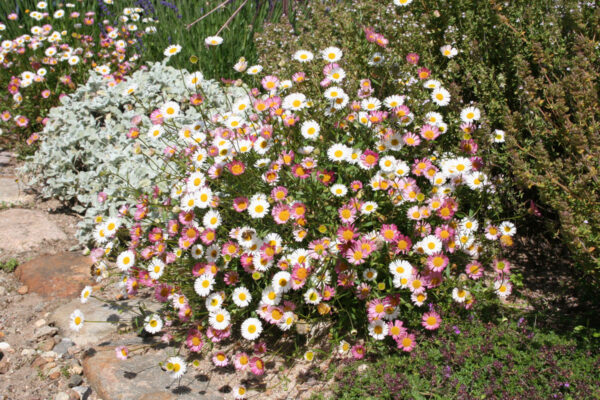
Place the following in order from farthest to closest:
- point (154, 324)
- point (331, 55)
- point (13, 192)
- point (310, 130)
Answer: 1. point (13, 192)
2. point (331, 55)
3. point (310, 130)
4. point (154, 324)

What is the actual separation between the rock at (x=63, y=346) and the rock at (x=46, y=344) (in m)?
0.03

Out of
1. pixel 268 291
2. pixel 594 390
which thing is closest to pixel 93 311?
pixel 268 291

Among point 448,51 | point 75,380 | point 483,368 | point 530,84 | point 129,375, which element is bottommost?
point 75,380

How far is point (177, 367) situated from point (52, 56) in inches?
158

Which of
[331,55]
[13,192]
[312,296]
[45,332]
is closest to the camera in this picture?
[312,296]

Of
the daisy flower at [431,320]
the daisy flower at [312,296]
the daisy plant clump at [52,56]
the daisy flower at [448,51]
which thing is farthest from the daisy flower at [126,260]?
the daisy plant clump at [52,56]

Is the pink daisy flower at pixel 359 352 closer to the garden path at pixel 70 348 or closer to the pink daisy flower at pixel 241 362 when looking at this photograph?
the garden path at pixel 70 348

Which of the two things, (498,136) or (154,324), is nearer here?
(154,324)

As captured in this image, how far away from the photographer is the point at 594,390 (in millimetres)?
2115

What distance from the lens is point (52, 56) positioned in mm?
5238

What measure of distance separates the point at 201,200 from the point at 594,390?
1911 millimetres

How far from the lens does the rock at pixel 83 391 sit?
2518 mm

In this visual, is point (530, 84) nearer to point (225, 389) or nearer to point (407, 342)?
point (407, 342)

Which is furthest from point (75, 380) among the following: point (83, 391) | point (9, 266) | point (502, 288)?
point (502, 288)
